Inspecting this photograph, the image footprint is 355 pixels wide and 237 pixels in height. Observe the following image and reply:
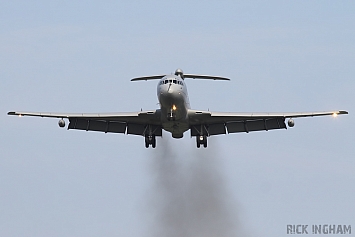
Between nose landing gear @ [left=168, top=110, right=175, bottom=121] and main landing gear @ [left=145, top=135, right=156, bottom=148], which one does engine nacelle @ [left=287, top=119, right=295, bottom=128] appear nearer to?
nose landing gear @ [left=168, top=110, right=175, bottom=121]

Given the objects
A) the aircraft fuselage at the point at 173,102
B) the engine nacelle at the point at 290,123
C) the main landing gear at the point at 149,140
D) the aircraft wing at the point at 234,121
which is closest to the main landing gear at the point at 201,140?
the aircraft wing at the point at 234,121

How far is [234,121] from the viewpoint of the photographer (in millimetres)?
68562

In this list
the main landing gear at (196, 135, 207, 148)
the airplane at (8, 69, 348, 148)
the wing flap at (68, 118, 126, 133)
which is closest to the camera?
the airplane at (8, 69, 348, 148)

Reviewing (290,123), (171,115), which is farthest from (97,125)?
(290,123)

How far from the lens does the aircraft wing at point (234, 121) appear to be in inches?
2569

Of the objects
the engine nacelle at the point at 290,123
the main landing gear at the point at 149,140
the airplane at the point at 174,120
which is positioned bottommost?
the engine nacelle at the point at 290,123

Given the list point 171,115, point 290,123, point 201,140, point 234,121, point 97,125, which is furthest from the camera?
point 97,125

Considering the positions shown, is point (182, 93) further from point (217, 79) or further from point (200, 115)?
point (217, 79)

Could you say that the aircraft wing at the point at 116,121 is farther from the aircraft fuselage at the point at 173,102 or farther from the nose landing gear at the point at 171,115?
the nose landing gear at the point at 171,115

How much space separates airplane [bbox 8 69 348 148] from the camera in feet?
203

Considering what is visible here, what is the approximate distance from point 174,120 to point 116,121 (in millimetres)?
7867

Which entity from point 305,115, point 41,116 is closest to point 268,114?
point 305,115

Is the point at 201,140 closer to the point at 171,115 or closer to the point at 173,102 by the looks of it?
the point at 171,115

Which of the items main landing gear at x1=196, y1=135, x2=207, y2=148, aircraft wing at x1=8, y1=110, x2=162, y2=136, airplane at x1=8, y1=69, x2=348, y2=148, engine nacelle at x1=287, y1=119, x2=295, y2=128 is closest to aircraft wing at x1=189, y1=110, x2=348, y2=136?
airplane at x1=8, y1=69, x2=348, y2=148
